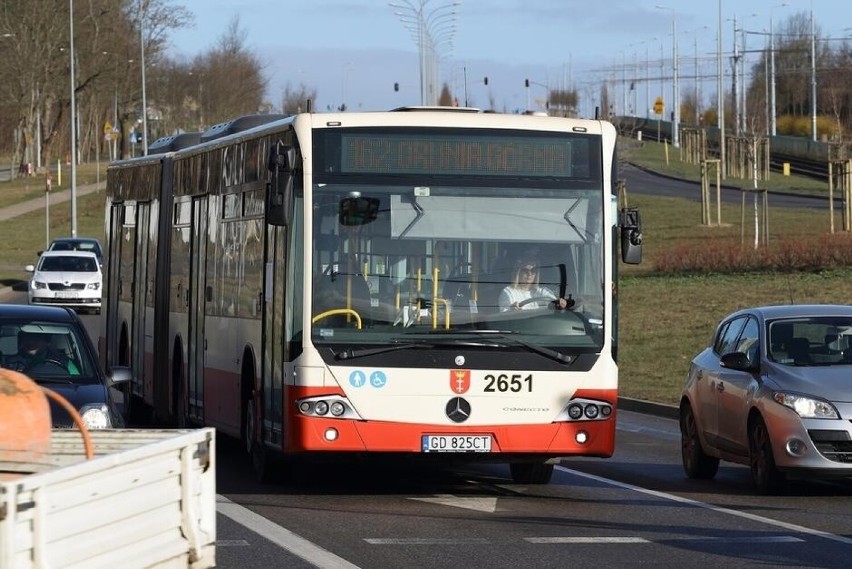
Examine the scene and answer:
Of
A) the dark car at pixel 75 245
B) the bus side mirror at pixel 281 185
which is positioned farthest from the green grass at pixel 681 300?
the dark car at pixel 75 245

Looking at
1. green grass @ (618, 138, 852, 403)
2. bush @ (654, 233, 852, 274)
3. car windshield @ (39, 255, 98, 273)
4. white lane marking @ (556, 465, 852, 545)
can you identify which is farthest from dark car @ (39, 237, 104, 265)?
white lane marking @ (556, 465, 852, 545)

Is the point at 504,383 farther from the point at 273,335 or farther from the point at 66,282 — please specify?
the point at 66,282

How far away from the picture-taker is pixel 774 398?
42.9ft

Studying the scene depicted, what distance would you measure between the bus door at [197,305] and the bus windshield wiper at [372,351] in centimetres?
380

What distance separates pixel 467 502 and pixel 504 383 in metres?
0.95

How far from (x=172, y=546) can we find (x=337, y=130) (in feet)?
22.9

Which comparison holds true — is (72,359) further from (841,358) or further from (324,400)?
(841,358)

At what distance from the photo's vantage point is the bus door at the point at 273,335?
42.0 feet

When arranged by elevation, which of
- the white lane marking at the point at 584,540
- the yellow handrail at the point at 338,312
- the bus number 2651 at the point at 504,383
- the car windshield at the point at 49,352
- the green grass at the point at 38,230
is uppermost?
the green grass at the point at 38,230

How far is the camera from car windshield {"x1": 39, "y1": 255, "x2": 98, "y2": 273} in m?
43.6

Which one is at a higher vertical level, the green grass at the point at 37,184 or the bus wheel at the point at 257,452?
the green grass at the point at 37,184

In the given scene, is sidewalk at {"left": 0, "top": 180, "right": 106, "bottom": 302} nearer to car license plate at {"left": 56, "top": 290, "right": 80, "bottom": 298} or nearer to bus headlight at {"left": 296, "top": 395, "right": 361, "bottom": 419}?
car license plate at {"left": 56, "top": 290, "right": 80, "bottom": 298}

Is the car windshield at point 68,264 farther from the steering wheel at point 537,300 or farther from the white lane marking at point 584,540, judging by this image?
the white lane marking at point 584,540

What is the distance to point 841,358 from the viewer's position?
45.1 ft
